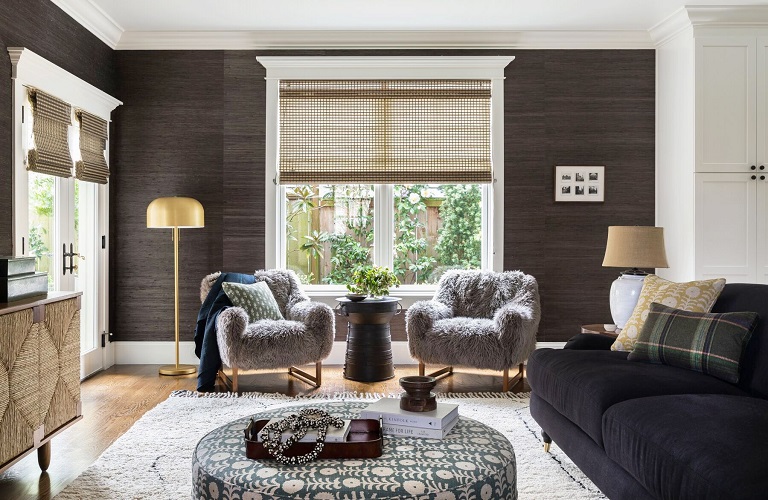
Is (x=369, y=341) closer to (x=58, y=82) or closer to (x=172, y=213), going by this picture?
(x=172, y=213)

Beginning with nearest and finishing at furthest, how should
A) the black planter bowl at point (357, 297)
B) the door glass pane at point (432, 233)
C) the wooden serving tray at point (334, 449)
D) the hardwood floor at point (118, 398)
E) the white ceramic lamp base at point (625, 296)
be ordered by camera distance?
the wooden serving tray at point (334, 449) → the hardwood floor at point (118, 398) → the white ceramic lamp base at point (625, 296) → the black planter bowl at point (357, 297) → the door glass pane at point (432, 233)

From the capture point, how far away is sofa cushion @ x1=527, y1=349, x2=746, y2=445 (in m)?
2.40

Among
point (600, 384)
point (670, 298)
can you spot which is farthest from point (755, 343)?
point (600, 384)

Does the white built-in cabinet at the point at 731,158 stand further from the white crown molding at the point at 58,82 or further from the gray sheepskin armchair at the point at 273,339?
the white crown molding at the point at 58,82

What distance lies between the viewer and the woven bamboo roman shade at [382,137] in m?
5.42

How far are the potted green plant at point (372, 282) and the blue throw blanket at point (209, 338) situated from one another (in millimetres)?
951

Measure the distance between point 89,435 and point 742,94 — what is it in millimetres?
5032

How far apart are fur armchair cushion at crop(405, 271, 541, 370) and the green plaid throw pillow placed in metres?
1.43

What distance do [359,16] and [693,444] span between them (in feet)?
13.4

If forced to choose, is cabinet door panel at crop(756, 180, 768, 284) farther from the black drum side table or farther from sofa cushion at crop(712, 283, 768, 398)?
the black drum side table

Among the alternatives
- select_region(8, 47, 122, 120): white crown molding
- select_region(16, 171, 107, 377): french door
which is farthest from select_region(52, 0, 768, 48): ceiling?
select_region(16, 171, 107, 377): french door

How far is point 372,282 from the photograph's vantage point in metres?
4.72

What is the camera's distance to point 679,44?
4.99 metres

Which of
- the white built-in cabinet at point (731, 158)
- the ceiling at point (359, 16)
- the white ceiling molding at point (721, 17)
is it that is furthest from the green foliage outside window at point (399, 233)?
the white ceiling molding at point (721, 17)
